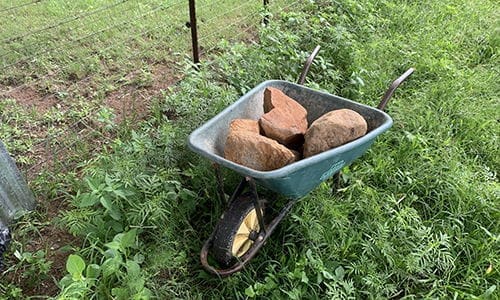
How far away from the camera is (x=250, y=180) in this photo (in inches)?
77.7

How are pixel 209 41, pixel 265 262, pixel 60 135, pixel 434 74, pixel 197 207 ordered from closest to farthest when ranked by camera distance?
1. pixel 265 262
2. pixel 197 207
3. pixel 60 135
4. pixel 434 74
5. pixel 209 41

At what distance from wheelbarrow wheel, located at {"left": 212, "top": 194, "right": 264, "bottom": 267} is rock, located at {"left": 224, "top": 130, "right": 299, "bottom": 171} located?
23cm

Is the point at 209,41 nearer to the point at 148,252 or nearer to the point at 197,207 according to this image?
the point at 197,207

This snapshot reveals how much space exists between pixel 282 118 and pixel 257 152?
1.03 ft

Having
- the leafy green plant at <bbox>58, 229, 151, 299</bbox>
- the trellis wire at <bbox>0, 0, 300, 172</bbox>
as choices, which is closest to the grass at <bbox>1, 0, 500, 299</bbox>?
the leafy green plant at <bbox>58, 229, 151, 299</bbox>

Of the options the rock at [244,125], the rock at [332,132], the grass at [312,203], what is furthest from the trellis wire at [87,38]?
the rock at [332,132]

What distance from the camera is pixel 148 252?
6.88 feet

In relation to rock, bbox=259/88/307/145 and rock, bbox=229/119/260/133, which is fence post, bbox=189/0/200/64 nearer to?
rock, bbox=259/88/307/145

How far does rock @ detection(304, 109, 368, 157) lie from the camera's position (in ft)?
6.82

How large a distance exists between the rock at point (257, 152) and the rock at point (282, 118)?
148 millimetres

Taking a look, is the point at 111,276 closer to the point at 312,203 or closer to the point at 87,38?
the point at 312,203

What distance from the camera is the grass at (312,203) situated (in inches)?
82.0

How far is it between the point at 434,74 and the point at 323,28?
1014 mm

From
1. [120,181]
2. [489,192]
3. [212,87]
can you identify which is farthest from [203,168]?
[489,192]
